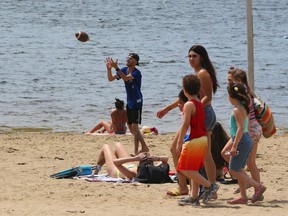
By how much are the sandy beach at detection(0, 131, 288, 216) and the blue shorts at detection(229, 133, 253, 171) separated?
42cm

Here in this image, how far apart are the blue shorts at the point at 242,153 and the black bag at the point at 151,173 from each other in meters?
1.77

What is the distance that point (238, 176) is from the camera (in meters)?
9.99

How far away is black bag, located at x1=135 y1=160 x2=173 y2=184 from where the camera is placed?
1156 cm

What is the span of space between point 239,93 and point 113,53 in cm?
2520

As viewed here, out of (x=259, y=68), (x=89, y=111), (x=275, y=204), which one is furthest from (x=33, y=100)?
(x=275, y=204)

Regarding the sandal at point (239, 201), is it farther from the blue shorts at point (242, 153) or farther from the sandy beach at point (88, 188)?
the blue shorts at point (242, 153)

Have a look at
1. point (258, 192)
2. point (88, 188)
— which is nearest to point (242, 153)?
point (258, 192)

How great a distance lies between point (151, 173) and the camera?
11.6 m

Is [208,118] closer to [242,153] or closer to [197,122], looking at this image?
[197,122]

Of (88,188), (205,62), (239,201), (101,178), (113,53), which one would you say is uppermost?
(205,62)

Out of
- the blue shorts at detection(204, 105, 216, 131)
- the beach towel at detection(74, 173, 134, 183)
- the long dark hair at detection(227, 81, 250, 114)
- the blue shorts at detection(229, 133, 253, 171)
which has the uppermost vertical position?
the long dark hair at detection(227, 81, 250, 114)

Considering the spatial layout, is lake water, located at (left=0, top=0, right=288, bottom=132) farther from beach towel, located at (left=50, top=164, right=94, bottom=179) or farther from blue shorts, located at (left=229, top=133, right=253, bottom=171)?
blue shorts, located at (left=229, top=133, right=253, bottom=171)

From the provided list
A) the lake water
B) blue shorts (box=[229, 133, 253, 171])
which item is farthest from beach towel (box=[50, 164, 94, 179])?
the lake water

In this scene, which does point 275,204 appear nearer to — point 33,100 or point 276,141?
point 276,141
